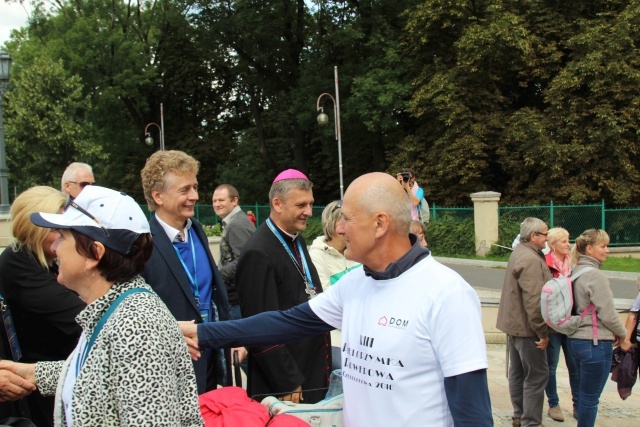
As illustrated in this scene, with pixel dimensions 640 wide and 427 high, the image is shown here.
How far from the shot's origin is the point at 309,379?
3951 mm

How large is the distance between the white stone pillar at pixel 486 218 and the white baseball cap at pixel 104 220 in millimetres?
20421

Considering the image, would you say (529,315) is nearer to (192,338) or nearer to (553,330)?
(553,330)

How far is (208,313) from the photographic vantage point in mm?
3693

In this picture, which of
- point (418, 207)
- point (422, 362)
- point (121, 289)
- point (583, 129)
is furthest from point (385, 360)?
point (583, 129)

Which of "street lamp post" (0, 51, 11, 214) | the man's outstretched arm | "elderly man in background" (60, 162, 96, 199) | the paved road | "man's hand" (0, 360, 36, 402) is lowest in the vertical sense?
the paved road

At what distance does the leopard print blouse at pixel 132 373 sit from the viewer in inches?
74.0

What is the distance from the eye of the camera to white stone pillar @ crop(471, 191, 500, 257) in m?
21.6

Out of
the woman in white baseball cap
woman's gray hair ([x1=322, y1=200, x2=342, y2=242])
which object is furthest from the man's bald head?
woman's gray hair ([x1=322, y1=200, x2=342, y2=242])

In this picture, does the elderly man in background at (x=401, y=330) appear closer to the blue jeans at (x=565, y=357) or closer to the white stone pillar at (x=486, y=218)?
the blue jeans at (x=565, y=357)

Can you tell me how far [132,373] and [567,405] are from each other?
6221 millimetres

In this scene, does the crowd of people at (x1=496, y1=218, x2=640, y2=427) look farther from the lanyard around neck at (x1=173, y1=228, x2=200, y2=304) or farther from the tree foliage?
the tree foliage

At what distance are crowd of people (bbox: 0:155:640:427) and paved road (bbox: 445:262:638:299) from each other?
12.3 m

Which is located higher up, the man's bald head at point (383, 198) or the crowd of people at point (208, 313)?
the man's bald head at point (383, 198)

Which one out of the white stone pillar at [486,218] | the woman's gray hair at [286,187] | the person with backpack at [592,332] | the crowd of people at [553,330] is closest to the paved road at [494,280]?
the white stone pillar at [486,218]
